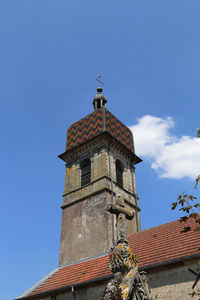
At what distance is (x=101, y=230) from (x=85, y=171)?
467 cm

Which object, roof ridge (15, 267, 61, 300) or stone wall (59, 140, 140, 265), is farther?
stone wall (59, 140, 140, 265)

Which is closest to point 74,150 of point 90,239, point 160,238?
point 90,239

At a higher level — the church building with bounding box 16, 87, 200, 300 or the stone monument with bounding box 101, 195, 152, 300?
the church building with bounding box 16, 87, 200, 300

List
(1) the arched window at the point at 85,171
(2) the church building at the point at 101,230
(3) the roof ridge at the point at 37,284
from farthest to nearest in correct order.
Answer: (1) the arched window at the point at 85,171 < (3) the roof ridge at the point at 37,284 < (2) the church building at the point at 101,230

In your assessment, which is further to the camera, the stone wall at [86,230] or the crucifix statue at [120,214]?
the stone wall at [86,230]

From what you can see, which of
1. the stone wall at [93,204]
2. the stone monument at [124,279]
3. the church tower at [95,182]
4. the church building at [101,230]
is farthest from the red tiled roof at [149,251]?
the stone monument at [124,279]

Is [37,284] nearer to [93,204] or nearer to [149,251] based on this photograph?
[93,204]

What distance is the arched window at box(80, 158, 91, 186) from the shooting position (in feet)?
60.1

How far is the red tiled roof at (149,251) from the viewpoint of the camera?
9.54m

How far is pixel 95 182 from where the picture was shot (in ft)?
56.9

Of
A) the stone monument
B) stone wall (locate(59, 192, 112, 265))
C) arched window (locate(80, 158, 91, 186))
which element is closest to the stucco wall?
the stone monument

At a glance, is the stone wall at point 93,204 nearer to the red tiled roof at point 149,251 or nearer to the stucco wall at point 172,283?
the red tiled roof at point 149,251

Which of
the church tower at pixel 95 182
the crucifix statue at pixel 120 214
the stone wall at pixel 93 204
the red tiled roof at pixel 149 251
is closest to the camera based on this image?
the crucifix statue at pixel 120 214

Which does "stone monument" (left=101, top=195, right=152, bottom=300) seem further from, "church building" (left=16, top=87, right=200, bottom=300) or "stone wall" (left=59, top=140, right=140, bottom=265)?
"stone wall" (left=59, top=140, right=140, bottom=265)
